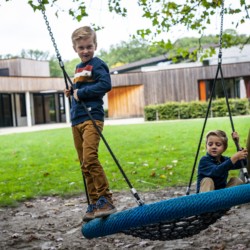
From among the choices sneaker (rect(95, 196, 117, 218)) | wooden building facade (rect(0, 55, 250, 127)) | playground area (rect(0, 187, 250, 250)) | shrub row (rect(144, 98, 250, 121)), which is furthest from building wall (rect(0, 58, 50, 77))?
sneaker (rect(95, 196, 117, 218))

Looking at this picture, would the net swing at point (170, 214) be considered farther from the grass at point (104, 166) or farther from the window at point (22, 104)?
the window at point (22, 104)

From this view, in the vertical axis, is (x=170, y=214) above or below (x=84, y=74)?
below

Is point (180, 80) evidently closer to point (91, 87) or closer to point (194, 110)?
point (194, 110)

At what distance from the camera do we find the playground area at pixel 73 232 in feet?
13.4

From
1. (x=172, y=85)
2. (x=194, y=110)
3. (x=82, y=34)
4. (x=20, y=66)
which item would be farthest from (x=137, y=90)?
(x=82, y=34)

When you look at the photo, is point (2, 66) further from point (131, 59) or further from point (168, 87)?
point (131, 59)

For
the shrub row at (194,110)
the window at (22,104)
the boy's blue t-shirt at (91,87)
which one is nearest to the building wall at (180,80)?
the shrub row at (194,110)

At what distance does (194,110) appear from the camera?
27234 millimetres

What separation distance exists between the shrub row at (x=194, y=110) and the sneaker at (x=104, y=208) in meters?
23.9

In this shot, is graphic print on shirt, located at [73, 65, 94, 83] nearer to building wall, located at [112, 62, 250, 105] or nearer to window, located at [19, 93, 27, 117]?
building wall, located at [112, 62, 250, 105]

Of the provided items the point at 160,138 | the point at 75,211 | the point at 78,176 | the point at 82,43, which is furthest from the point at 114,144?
→ the point at 82,43

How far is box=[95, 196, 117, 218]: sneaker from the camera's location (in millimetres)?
2971

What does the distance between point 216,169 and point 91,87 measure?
1.17 meters

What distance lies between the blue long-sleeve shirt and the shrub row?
2324 centimetres
